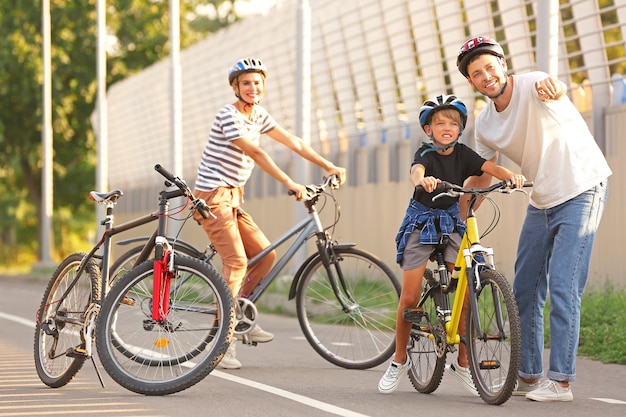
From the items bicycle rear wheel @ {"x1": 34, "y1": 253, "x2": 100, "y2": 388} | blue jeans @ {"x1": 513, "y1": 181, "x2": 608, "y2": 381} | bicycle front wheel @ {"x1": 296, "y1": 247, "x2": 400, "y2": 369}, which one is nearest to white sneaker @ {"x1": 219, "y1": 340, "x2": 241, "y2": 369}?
bicycle front wheel @ {"x1": 296, "y1": 247, "x2": 400, "y2": 369}

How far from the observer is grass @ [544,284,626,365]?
10.4 metres

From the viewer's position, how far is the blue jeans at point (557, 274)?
7.71 m

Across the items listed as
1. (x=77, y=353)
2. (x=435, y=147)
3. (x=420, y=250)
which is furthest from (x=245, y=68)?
(x=77, y=353)

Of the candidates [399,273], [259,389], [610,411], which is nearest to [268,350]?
[259,389]

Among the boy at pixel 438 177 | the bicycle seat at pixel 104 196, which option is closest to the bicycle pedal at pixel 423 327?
the boy at pixel 438 177

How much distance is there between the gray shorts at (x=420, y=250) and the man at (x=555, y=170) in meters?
0.47

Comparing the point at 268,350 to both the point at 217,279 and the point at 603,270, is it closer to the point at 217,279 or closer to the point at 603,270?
the point at 217,279

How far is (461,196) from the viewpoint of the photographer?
322 inches

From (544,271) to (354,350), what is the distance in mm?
1999

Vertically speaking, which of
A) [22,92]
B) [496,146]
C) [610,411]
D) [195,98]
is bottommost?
[610,411]

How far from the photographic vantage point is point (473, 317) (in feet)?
24.9

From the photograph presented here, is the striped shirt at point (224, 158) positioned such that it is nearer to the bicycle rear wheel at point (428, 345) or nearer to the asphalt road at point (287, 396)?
the asphalt road at point (287, 396)

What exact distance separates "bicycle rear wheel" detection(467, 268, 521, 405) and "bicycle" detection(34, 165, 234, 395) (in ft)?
4.33

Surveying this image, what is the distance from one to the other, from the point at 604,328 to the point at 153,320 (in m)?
4.05
